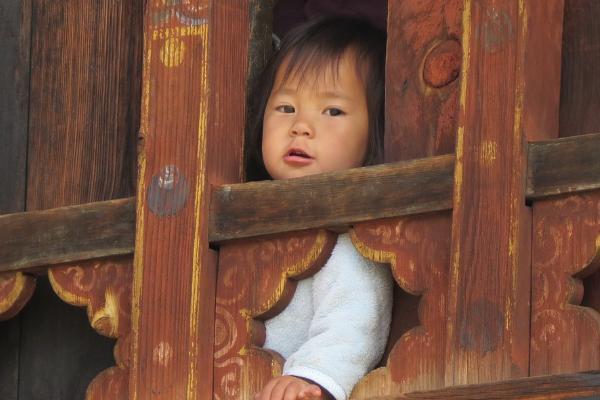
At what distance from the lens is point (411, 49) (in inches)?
144

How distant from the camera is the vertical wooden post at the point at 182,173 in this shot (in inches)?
139

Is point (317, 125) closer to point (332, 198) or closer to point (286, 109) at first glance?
point (286, 109)

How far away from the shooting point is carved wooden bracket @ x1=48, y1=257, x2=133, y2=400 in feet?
12.1

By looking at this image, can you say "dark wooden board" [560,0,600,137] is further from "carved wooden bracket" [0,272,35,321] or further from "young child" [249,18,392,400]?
"carved wooden bracket" [0,272,35,321]

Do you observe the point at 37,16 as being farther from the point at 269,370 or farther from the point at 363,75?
the point at 269,370

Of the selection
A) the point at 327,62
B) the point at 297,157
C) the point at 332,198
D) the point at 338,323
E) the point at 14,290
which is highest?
the point at 327,62

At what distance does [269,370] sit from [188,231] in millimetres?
296

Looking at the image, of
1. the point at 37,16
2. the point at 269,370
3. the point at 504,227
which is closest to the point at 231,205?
the point at 269,370

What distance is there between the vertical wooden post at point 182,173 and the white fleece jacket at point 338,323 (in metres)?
0.15

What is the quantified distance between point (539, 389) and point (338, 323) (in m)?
0.48

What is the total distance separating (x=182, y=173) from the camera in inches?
142

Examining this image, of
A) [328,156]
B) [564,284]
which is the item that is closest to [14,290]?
[328,156]

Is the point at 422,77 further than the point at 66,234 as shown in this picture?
No

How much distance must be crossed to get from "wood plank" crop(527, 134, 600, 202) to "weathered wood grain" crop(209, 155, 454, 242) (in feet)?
0.49
